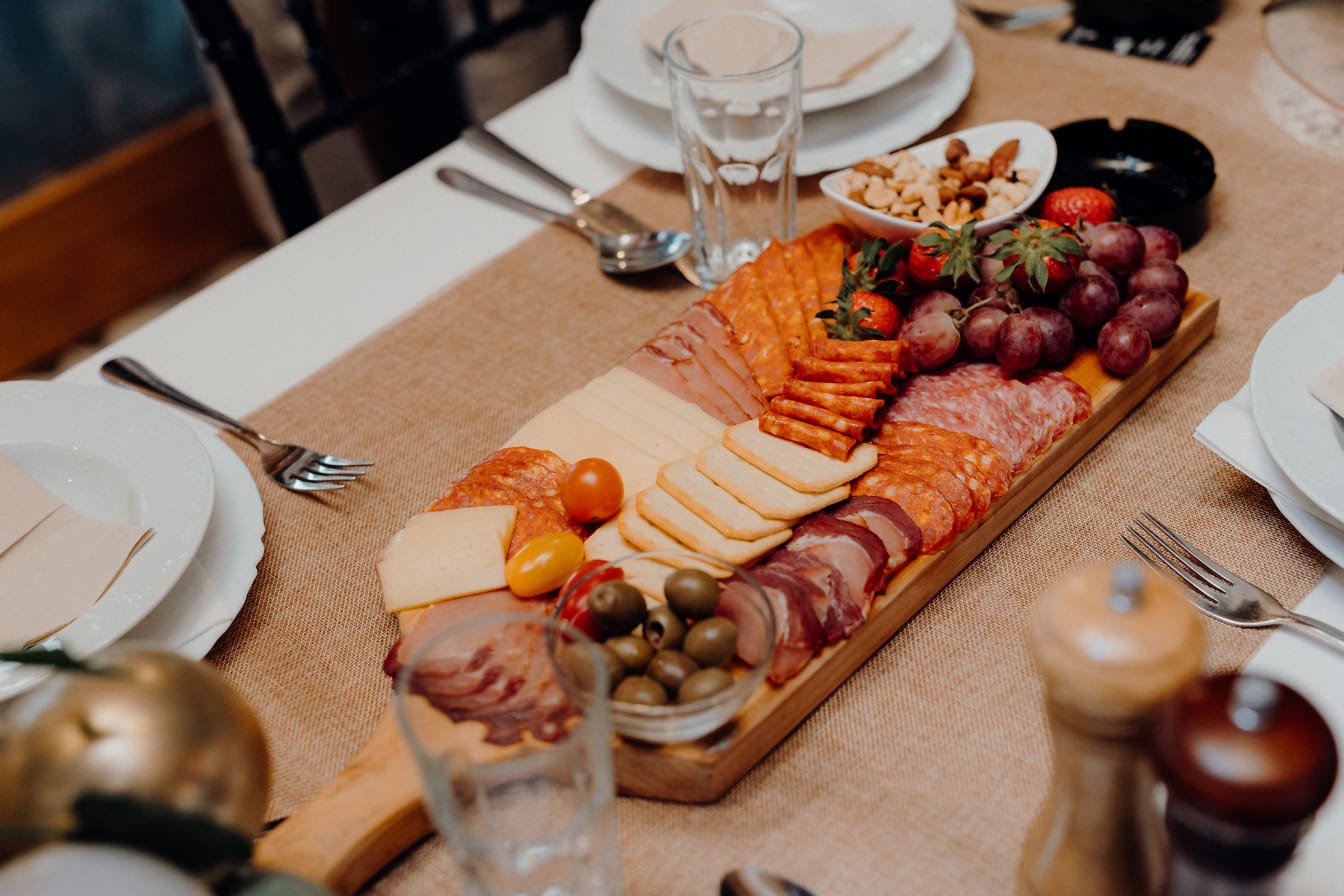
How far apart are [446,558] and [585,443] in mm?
201

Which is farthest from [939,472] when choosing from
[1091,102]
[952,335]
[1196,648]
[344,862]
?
[1091,102]

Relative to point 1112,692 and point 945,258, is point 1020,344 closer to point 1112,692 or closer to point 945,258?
point 945,258

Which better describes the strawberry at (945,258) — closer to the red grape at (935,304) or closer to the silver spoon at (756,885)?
the red grape at (935,304)

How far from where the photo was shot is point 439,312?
1535mm

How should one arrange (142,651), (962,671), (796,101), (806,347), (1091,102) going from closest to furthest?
(142,651), (962,671), (806,347), (796,101), (1091,102)

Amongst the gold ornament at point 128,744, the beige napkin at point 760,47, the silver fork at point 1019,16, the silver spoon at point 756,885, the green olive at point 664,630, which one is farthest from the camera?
the silver fork at point 1019,16

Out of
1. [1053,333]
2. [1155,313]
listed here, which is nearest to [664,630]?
[1053,333]

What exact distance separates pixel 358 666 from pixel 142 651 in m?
0.35

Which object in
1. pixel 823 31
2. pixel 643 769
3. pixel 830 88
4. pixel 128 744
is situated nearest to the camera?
pixel 128 744

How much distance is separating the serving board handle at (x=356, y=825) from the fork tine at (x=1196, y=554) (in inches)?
28.8

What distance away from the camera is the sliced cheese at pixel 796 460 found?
1106 mm

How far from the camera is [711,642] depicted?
91 centimetres

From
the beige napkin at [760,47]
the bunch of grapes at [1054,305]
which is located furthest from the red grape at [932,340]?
the beige napkin at [760,47]

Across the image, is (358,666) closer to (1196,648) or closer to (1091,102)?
(1196,648)
